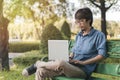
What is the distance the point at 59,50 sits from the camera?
187 inches

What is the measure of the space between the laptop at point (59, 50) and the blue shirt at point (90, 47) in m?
0.22

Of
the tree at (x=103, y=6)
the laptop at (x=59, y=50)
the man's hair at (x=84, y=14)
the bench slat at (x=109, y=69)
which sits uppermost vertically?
the tree at (x=103, y=6)

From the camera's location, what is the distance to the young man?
4.55 metres

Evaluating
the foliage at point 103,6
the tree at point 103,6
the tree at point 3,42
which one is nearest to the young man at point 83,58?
the tree at point 3,42

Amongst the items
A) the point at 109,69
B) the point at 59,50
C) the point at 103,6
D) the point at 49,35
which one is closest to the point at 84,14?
the point at 59,50

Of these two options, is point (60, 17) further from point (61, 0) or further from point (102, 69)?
point (102, 69)

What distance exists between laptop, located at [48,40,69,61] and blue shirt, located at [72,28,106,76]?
218mm

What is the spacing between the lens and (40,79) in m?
4.66

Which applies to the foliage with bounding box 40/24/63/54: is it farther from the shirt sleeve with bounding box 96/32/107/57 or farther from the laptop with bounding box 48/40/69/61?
the shirt sleeve with bounding box 96/32/107/57

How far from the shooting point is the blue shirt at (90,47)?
15.1 feet

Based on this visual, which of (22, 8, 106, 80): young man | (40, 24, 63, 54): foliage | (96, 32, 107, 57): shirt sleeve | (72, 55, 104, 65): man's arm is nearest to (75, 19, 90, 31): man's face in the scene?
(22, 8, 106, 80): young man

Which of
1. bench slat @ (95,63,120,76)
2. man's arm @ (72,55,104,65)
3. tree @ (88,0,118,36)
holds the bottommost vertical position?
bench slat @ (95,63,120,76)

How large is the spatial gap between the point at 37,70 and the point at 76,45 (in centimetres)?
66

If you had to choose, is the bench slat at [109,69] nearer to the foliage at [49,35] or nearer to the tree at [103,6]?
the foliage at [49,35]
